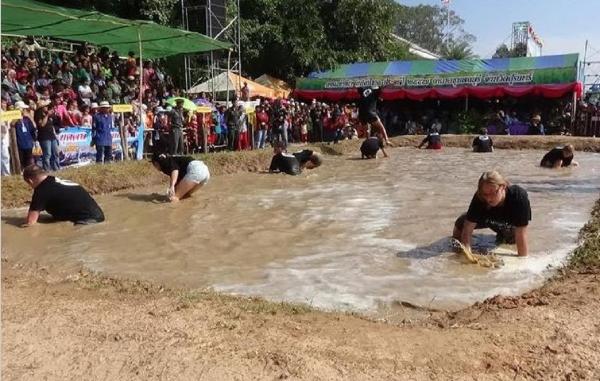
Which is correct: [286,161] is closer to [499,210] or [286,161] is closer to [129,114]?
[129,114]

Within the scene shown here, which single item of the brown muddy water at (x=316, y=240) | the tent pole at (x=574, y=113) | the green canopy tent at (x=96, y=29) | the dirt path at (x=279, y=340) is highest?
the green canopy tent at (x=96, y=29)

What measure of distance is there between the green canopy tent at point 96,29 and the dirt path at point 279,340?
10309 millimetres

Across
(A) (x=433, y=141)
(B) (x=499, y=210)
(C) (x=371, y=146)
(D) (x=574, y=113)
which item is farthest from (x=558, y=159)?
(D) (x=574, y=113)

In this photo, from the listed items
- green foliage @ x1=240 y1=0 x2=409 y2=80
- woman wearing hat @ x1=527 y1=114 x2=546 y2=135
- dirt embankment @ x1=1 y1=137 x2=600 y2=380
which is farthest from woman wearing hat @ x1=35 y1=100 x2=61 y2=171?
woman wearing hat @ x1=527 y1=114 x2=546 y2=135

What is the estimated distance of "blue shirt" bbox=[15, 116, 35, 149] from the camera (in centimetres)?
1208

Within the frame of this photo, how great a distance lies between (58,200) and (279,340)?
5.63 metres

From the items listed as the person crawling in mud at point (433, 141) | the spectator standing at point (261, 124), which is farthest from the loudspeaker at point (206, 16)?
the person crawling in mud at point (433, 141)

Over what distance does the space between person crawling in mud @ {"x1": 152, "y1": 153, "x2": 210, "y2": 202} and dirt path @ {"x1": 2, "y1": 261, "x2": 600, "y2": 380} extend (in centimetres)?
525

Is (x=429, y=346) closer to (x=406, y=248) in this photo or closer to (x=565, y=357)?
(x=565, y=357)

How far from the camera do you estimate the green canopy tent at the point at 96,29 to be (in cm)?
1396

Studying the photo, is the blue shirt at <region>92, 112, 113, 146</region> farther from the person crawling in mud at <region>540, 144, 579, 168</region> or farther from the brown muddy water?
the person crawling in mud at <region>540, 144, 579, 168</region>

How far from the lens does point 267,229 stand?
8.80 metres

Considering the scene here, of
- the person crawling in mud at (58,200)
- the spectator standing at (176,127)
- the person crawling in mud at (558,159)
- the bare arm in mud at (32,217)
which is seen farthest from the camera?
the spectator standing at (176,127)

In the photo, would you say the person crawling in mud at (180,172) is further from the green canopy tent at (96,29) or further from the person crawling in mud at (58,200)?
the green canopy tent at (96,29)
